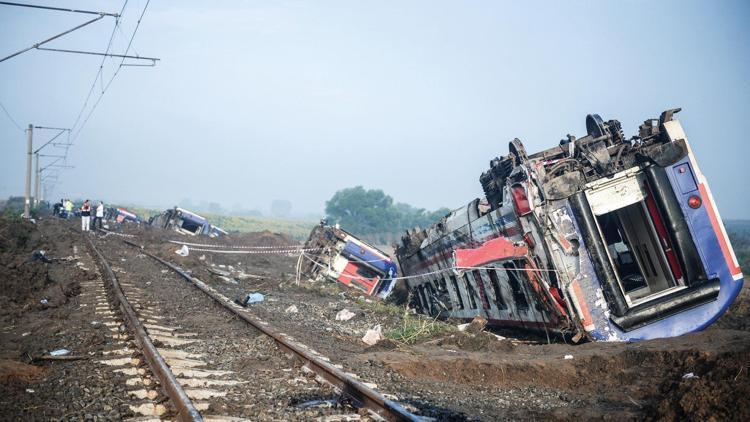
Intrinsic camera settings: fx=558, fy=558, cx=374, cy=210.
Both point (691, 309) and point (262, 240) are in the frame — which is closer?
point (691, 309)

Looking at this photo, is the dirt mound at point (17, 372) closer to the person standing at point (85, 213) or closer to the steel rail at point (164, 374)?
the steel rail at point (164, 374)

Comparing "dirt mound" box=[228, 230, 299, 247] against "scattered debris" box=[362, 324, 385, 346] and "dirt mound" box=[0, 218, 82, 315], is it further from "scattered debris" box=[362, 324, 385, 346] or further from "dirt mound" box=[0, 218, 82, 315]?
"scattered debris" box=[362, 324, 385, 346]

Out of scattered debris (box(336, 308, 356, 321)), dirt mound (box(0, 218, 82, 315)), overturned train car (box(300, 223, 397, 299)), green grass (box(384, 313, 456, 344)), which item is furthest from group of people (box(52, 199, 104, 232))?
green grass (box(384, 313, 456, 344))

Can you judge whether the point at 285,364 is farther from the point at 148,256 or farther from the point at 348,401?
the point at 148,256

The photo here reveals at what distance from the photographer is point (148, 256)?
23.6 m

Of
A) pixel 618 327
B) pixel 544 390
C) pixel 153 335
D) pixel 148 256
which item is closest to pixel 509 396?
pixel 544 390

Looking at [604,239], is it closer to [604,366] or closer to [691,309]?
[691,309]

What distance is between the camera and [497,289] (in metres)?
11.2

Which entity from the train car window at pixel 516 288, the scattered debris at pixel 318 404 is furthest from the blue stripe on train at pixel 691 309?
the scattered debris at pixel 318 404

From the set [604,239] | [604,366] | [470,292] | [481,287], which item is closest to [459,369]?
[604,366]

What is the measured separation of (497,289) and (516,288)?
0.84 metres

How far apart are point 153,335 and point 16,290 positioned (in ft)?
18.9

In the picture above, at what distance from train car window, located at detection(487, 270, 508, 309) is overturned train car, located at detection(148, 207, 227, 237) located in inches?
1291

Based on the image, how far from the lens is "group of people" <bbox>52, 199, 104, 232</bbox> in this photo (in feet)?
111
